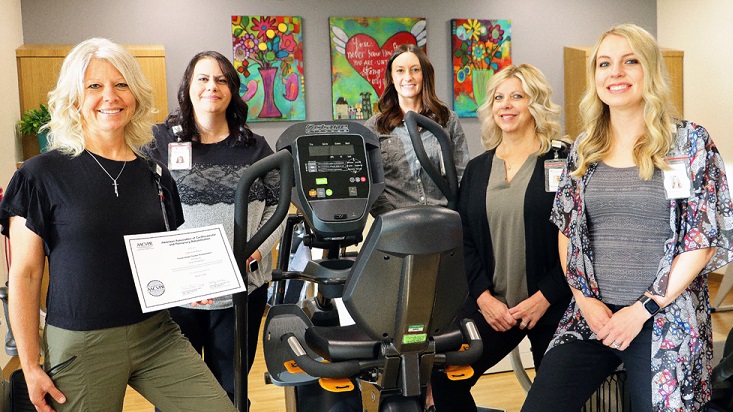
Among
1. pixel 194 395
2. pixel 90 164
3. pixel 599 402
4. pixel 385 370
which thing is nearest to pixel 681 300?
pixel 599 402

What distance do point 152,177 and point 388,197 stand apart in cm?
109

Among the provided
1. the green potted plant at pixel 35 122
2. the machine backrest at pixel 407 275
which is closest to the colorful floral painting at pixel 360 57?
the green potted plant at pixel 35 122

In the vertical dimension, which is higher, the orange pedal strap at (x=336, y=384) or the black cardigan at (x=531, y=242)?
the black cardigan at (x=531, y=242)

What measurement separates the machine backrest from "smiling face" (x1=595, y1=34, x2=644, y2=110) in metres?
0.84

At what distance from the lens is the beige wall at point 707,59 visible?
661 centimetres

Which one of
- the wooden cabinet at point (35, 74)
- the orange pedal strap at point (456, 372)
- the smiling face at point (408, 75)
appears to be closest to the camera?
the orange pedal strap at point (456, 372)

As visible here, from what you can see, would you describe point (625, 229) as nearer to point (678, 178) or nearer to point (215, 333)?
point (678, 178)

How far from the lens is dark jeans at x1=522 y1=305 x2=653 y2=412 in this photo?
2.13 m

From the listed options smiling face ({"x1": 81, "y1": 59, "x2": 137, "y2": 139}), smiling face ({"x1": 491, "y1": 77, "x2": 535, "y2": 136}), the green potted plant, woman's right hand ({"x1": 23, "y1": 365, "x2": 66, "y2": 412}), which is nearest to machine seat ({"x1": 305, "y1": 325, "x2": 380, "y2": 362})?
woman's right hand ({"x1": 23, "y1": 365, "x2": 66, "y2": 412})

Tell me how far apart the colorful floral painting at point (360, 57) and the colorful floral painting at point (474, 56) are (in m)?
0.47

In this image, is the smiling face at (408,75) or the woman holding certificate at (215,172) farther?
Answer: the smiling face at (408,75)

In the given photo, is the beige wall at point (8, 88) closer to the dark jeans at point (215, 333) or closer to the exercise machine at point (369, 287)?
the dark jeans at point (215, 333)

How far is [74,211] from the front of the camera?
71.5 inches

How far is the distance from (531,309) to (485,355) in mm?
236
